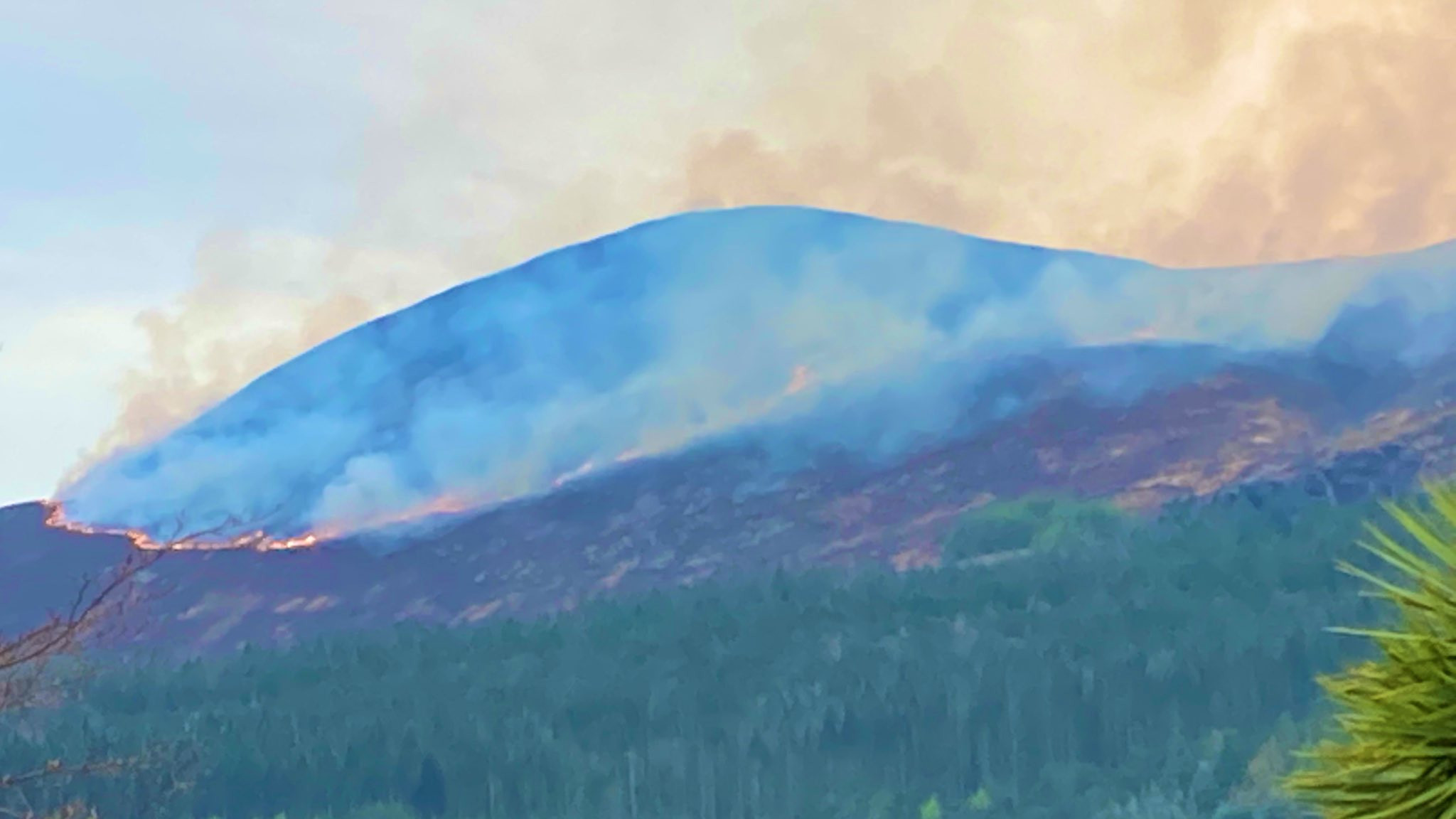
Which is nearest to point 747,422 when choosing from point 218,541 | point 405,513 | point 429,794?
point 405,513

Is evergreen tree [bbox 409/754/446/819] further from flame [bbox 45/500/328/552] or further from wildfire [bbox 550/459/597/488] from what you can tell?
wildfire [bbox 550/459/597/488]

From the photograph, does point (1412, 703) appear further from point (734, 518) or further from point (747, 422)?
point (747, 422)

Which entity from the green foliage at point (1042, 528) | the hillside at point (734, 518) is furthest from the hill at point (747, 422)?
the green foliage at point (1042, 528)

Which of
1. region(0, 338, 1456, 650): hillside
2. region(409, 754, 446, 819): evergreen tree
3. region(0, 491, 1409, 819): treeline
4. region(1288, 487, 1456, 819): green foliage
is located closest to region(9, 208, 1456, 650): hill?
region(0, 338, 1456, 650): hillside

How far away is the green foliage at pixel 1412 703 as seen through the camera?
3311 millimetres

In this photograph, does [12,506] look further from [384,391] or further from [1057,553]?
[1057,553]

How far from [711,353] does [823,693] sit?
467 cm

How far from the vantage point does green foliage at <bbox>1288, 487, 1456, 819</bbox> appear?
3.31m

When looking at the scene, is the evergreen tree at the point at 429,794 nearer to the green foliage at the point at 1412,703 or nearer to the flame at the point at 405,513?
the flame at the point at 405,513

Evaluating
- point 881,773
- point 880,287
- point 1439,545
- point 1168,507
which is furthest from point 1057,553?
point 1439,545

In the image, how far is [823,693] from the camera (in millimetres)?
18750

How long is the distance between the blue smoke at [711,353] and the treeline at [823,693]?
186 cm

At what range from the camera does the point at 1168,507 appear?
61.7ft

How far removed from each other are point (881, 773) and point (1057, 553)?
119 inches
